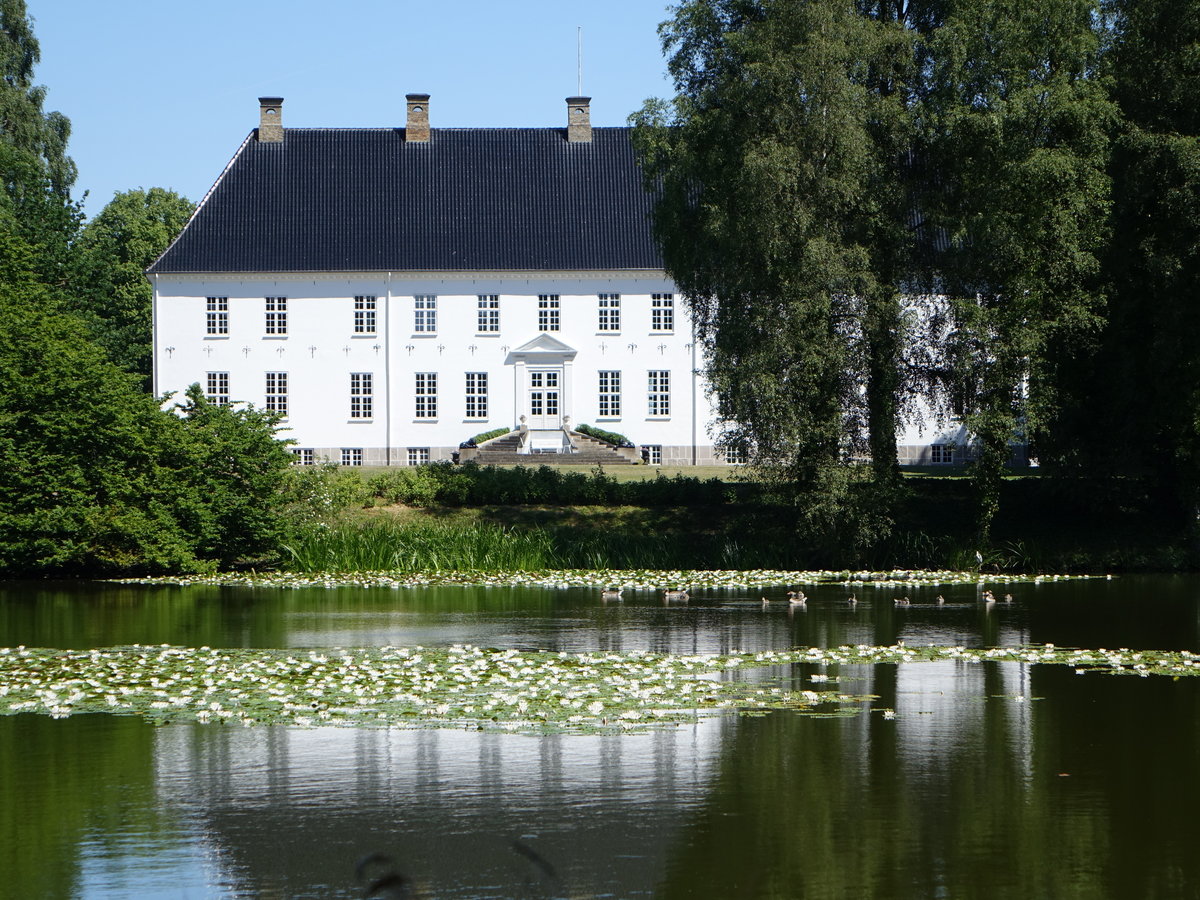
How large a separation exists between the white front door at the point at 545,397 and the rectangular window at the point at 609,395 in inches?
51.9

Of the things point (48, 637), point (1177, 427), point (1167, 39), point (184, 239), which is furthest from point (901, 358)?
point (184, 239)

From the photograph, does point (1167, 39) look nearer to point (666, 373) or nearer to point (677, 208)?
point (677, 208)

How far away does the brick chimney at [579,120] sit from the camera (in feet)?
A: 159

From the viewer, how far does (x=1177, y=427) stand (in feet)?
80.7

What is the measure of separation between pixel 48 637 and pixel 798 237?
1362 cm

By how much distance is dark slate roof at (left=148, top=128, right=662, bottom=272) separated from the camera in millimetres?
45969

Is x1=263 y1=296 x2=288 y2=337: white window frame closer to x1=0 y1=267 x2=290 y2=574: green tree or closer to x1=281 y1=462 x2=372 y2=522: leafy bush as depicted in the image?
x1=281 y1=462 x2=372 y2=522: leafy bush

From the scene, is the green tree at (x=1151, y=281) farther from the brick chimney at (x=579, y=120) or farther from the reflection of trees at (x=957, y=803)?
the brick chimney at (x=579, y=120)

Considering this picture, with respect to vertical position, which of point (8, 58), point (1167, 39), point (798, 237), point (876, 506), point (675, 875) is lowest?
point (675, 875)

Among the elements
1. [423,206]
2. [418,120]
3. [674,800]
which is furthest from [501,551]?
[418,120]

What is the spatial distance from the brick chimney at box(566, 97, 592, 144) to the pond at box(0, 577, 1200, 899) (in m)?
37.3

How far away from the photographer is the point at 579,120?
48.7 metres

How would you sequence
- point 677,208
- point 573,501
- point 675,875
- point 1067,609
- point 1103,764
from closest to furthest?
point 675,875 < point 1103,764 < point 1067,609 < point 677,208 < point 573,501

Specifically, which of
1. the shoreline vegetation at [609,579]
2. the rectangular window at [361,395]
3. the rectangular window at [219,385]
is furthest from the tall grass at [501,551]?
the rectangular window at [219,385]
